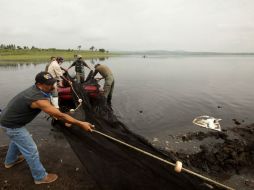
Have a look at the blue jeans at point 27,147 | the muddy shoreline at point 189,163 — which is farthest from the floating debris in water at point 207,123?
the blue jeans at point 27,147

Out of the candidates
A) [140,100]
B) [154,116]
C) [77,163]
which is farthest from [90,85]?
[77,163]

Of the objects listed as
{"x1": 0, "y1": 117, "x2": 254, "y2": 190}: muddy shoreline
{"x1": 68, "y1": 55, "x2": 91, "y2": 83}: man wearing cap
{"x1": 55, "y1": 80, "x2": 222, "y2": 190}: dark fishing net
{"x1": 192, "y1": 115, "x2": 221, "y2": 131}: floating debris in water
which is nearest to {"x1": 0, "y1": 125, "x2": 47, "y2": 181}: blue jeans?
{"x1": 0, "y1": 117, "x2": 254, "y2": 190}: muddy shoreline

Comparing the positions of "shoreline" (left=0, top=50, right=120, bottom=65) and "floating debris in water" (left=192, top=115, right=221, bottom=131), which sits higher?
"shoreline" (left=0, top=50, right=120, bottom=65)

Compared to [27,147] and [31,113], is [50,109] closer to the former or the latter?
[31,113]

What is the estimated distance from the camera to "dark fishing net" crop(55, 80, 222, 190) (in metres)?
4.01

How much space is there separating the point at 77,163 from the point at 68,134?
143 centimetres

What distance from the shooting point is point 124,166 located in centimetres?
437

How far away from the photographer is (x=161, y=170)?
408cm

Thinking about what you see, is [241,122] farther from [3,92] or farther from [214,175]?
[3,92]

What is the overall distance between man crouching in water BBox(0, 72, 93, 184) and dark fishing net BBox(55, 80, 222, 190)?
0.58 meters

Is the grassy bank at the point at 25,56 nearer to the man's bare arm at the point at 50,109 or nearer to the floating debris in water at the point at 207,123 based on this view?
the floating debris in water at the point at 207,123

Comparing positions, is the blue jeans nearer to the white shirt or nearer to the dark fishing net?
the dark fishing net

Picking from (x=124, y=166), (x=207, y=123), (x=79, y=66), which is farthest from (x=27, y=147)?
(x=79, y=66)

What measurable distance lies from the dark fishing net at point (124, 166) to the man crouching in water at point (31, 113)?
0.58 m
